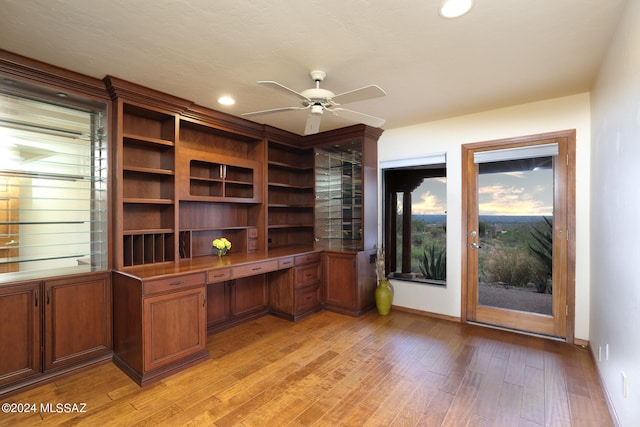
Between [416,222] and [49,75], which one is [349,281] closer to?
[416,222]

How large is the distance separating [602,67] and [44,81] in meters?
4.40

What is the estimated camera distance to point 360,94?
2285 millimetres

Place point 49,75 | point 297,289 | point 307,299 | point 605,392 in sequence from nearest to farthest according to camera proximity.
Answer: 1. point 605,392
2. point 49,75
3. point 297,289
4. point 307,299

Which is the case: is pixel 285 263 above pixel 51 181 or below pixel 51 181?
below

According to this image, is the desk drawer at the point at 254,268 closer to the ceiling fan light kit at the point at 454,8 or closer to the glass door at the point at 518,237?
the glass door at the point at 518,237

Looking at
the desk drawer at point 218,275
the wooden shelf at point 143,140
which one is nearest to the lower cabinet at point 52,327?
the desk drawer at point 218,275

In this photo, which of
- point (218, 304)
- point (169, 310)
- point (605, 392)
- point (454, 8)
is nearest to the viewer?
point (454, 8)

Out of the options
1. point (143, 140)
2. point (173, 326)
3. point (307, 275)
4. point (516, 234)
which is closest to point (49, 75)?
point (143, 140)

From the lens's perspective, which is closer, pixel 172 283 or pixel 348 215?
pixel 172 283

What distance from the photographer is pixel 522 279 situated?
137 inches

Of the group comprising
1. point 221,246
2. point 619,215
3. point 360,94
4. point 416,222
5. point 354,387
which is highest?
point 360,94

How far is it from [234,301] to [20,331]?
188cm

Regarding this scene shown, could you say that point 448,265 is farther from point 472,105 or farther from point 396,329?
point 472,105

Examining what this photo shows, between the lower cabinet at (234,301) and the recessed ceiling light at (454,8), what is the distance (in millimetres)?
3164
